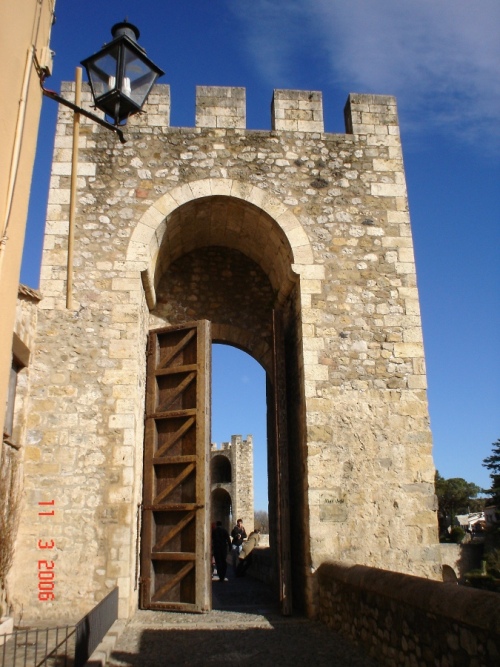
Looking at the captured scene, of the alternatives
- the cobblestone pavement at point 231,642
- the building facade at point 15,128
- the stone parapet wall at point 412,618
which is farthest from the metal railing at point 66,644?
the stone parapet wall at point 412,618

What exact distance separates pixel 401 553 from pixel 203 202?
4351 millimetres

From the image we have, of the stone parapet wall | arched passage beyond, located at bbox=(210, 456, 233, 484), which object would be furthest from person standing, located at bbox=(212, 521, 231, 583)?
arched passage beyond, located at bbox=(210, 456, 233, 484)

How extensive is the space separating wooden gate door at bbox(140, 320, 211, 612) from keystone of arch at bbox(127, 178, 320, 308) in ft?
2.95

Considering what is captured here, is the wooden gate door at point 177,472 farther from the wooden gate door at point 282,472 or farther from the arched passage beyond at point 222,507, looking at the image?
the arched passage beyond at point 222,507

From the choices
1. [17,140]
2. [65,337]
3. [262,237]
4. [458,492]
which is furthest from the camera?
[458,492]

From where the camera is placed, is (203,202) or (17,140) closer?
(17,140)

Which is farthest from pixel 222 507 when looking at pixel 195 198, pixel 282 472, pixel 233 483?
pixel 195 198

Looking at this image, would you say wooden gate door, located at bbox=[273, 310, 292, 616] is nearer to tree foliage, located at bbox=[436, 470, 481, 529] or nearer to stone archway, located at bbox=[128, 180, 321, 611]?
stone archway, located at bbox=[128, 180, 321, 611]

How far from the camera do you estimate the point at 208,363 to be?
676 cm

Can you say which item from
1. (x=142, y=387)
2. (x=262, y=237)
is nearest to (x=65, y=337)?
(x=142, y=387)

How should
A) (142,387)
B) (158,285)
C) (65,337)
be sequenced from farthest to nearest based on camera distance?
(158,285) → (142,387) → (65,337)

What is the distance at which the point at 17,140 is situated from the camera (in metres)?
2.69

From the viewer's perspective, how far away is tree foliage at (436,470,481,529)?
44406 mm

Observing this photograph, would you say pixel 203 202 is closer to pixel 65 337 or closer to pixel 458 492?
pixel 65 337
